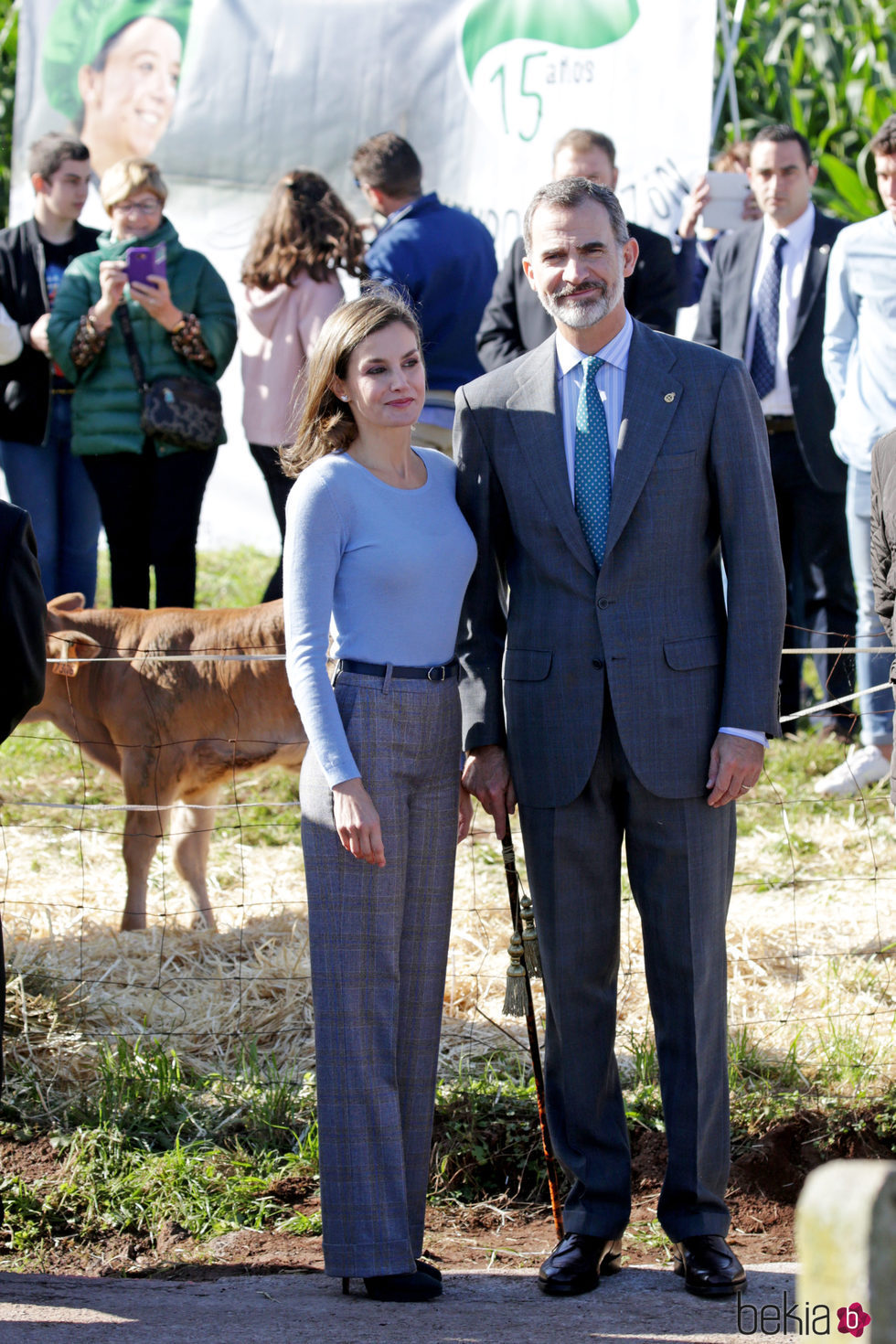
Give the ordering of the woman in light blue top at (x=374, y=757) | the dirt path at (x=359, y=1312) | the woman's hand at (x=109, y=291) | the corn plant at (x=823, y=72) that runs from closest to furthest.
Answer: the dirt path at (x=359, y=1312), the woman in light blue top at (x=374, y=757), the woman's hand at (x=109, y=291), the corn plant at (x=823, y=72)

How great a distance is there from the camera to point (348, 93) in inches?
339

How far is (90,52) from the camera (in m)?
8.47

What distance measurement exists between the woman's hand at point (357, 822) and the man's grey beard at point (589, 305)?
1113 mm

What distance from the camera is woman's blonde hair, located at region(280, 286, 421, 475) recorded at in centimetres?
315

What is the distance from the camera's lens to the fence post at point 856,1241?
131 cm

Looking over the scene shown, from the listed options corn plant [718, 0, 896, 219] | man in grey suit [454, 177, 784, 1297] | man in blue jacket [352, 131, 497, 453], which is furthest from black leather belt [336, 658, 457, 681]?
corn plant [718, 0, 896, 219]

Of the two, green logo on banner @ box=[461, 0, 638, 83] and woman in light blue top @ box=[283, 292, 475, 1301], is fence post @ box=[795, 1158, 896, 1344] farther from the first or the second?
green logo on banner @ box=[461, 0, 638, 83]

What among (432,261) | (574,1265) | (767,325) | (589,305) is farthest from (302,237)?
(574,1265)

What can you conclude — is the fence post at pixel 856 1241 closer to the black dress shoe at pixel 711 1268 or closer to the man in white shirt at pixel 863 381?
the black dress shoe at pixel 711 1268

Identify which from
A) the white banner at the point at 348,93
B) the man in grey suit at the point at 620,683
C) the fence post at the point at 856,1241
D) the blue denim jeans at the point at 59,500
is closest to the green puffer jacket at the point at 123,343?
the blue denim jeans at the point at 59,500

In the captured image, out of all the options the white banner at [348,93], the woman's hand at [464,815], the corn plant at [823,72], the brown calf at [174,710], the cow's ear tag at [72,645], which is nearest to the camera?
the woman's hand at [464,815]

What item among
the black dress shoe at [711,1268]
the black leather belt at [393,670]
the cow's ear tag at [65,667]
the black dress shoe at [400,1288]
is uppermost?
the cow's ear tag at [65,667]

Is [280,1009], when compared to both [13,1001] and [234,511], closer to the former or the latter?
[13,1001]

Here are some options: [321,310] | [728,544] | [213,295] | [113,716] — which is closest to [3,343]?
[213,295]
